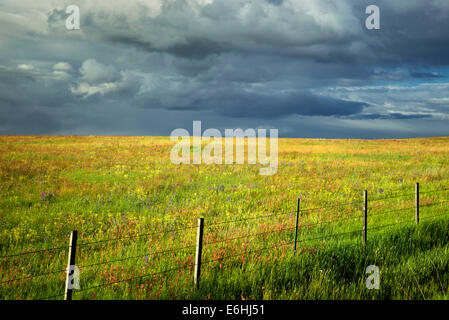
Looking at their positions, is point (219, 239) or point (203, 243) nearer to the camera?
point (203, 243)

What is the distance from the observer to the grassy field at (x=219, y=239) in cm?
606

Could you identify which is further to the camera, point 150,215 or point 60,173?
point 60,173

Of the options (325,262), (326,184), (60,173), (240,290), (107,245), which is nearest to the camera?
(240,290)

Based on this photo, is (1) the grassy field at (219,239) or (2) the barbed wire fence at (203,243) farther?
(1) the grassy field at (219,239)

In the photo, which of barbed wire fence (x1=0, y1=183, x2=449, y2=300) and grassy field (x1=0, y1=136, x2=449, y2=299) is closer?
barbed wire fence (x1=0, y1=183, x2=449, y2=300)

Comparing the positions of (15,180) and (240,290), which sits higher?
(15,180)

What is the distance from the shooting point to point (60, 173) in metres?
20.0

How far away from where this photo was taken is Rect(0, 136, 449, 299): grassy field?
19.9ft

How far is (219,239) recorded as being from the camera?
873 centimetres
